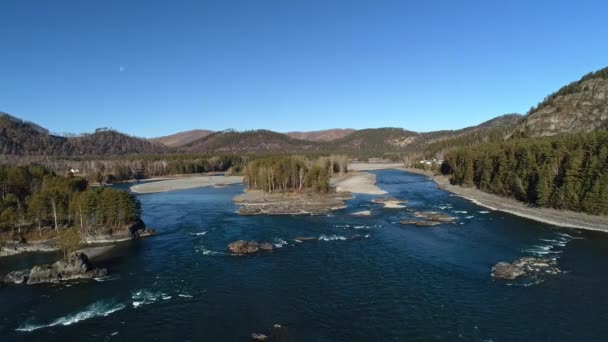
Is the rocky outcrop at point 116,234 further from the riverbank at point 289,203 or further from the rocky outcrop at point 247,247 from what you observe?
the riverbank at point 289,203

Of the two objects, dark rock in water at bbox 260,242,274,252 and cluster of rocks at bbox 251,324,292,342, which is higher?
dark rock in water at bbox 260,242,274,252

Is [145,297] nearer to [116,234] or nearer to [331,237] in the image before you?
[116,234]

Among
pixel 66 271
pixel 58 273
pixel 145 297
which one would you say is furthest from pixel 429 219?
pixel 58 273

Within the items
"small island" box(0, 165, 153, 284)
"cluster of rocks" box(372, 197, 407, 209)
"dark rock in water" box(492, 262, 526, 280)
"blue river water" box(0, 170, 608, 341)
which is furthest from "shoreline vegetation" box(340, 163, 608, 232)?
"small island" box(0, 165, 153, 284)

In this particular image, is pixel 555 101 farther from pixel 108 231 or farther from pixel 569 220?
pixel 108 231

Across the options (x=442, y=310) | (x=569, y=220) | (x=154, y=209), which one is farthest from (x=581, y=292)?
(x=154, y=209)

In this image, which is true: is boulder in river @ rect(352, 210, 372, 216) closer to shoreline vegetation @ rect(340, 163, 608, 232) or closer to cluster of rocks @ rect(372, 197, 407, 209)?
cluster of rocks @ rect(372, 197, 407, 209)
